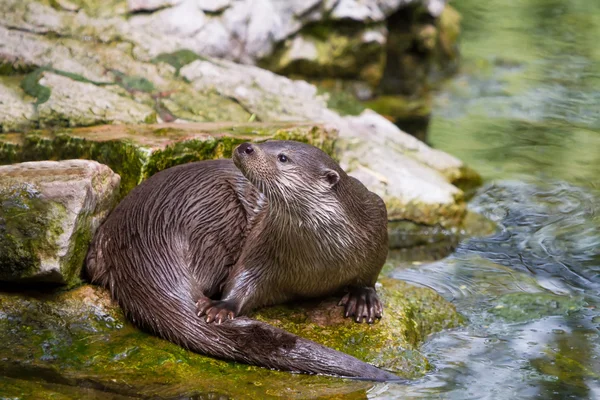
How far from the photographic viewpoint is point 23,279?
3.11 metres

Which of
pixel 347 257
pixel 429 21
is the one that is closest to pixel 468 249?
pixel 347 257

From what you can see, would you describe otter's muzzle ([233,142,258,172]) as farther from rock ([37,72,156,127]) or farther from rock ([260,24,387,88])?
rock ([260,24,387,88])

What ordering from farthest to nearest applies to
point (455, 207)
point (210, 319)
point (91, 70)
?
point (455, 207) → point (91, 70) → point (210, 319)

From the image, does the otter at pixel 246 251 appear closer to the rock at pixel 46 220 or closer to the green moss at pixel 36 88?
the rock at pixel 46 220

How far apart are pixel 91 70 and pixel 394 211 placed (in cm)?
184

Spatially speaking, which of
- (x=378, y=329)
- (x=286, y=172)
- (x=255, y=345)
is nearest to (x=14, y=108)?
(x=286, y=172)

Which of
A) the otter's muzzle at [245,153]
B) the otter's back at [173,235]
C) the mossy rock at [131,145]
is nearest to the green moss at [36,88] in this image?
the mossy rock at [131,145]

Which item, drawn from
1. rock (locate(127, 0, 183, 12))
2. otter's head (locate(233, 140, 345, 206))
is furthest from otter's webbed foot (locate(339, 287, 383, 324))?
rock (locate(127, 0, 183, 12))

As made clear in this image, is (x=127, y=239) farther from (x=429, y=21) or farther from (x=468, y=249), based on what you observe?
(x=429, y=21)

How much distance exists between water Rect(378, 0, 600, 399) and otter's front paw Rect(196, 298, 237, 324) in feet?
1.85

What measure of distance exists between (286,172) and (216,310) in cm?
54

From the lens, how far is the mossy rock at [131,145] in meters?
3.67

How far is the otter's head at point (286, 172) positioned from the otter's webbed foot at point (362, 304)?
0.44 m

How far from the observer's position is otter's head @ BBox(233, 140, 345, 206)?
10.1 feet
